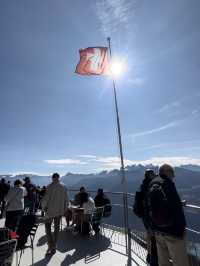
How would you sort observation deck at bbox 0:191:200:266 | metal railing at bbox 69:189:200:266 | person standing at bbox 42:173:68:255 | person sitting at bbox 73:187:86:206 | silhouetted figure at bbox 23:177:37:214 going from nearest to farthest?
metal railing at bbox 69:189:200:266 < observation deck at bbox 0:191:200:266 < person standing at bbox 42:173:68:255 < person sitting at bbox 73:187:86:206 < silhouetted figure at bbox 23:177:37:214

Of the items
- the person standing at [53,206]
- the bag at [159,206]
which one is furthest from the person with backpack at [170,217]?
the person standing at [53,206]

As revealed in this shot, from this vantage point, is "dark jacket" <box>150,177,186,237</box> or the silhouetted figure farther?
the silhouetted figure

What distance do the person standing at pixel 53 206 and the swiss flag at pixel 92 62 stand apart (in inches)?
161

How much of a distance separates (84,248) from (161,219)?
3847 millimetres

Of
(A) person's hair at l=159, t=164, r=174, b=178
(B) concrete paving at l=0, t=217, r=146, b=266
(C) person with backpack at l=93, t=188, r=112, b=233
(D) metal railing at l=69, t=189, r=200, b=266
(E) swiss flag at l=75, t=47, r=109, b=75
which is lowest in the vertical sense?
(B) concrete paving at l=0, t=217, r=146, b=266

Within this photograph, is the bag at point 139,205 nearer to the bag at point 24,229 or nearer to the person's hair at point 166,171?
the person's hair at point 166,171

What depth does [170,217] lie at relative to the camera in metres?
2.93

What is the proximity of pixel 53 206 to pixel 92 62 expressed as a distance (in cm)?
512

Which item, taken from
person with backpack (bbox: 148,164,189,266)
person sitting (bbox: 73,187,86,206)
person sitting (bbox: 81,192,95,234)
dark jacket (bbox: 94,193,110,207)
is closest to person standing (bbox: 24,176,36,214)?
person sitting (bbox: 73,187,86,206)

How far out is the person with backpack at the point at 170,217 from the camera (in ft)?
9.54

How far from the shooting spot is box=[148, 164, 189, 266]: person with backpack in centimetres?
291

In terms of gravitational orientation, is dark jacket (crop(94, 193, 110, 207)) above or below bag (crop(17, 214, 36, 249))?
above

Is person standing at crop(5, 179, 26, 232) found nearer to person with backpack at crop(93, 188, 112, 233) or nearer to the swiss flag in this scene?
person with backpack at crop(93, 188, 112, 233)

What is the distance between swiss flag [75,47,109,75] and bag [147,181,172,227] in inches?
229
